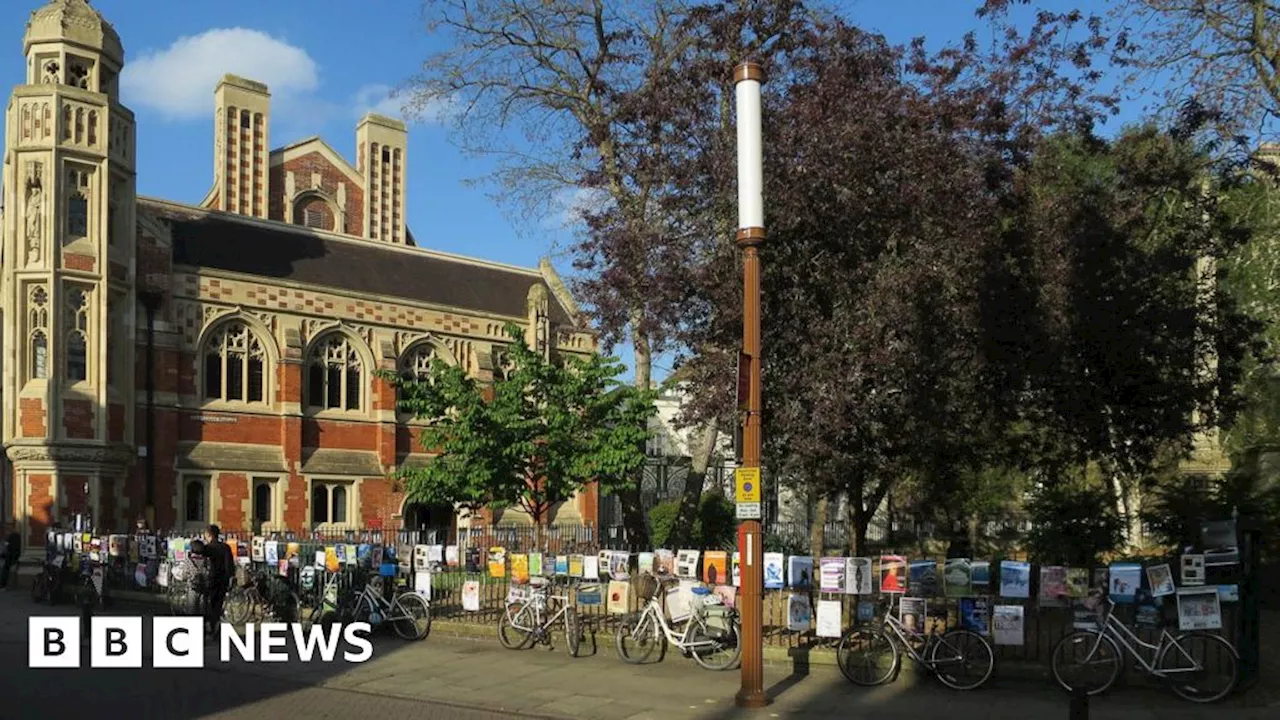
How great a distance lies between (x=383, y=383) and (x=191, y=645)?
22153 millimetres

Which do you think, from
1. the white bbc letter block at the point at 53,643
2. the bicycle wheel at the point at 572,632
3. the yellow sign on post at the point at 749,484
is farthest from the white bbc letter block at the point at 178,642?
the yellow sign on post at the point at 749,484

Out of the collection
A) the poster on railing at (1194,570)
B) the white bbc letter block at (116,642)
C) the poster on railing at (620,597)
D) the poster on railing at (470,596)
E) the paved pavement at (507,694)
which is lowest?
the white bbc letter block at (116,642)

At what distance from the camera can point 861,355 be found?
12.7m

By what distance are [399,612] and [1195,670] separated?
9899 millimetres

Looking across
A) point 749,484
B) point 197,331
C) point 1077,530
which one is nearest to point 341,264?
point 197,331

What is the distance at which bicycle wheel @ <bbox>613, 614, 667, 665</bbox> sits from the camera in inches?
523

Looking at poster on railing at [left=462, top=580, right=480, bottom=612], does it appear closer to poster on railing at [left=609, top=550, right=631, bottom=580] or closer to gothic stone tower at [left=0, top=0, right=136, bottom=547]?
poster on railing at [left=609, top=550, right=631, bottom=580]

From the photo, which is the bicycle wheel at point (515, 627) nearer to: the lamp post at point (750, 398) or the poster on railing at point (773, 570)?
the poster on railing at point (773, 570)

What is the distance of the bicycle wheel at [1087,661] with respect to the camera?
35.4 ft

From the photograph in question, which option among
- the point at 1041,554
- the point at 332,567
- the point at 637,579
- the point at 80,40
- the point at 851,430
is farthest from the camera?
the point at 80,40

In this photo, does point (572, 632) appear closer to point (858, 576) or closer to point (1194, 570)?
point (858, 576)

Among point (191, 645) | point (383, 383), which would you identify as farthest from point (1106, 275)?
point (383, 383)

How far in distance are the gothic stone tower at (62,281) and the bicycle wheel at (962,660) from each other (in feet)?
79.9

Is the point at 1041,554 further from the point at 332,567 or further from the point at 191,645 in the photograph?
the point at 191,645
